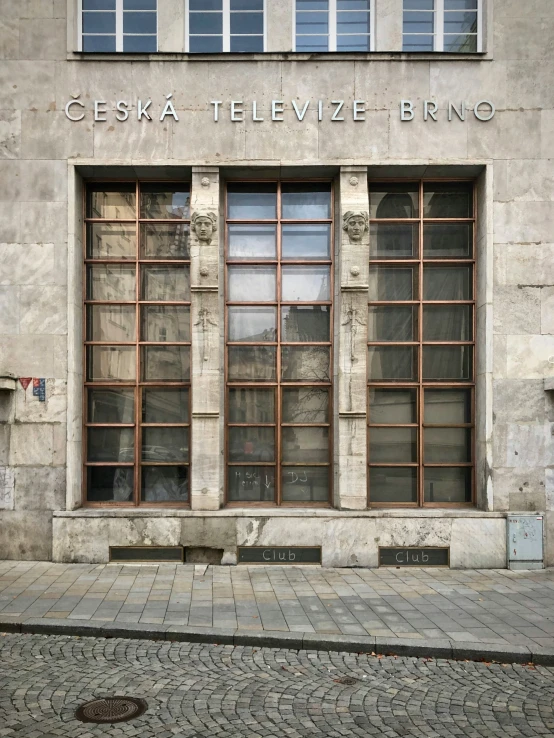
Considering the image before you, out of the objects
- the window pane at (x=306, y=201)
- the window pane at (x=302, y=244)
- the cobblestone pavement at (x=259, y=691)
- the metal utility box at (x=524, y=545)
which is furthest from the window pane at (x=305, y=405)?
the cobblestone pavement at (x=259, y=691)

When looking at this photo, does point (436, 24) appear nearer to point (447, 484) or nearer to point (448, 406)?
point (448, 406)

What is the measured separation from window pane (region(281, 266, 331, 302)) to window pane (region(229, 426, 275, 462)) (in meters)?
2.56

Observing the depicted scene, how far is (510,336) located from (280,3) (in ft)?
24.0

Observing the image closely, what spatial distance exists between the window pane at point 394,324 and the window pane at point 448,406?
1.14 m

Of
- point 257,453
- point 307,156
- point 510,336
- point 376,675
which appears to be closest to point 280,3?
point 307,156

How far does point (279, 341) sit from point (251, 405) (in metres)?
1.31

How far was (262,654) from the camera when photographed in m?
7.21

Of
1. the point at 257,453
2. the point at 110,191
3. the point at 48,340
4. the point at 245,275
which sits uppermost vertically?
the point at 110,191

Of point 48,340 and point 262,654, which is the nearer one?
point 262,654

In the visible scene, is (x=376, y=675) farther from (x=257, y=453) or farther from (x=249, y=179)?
(x=249, y=179)

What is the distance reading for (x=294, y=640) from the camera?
24.2ft

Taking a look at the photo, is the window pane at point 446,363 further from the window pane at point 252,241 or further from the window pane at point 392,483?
the window pane at point 252,241

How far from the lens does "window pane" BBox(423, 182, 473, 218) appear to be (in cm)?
1162

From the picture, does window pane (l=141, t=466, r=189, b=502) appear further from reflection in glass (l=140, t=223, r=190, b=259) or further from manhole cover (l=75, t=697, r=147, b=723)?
manhole cover (l=75, t=697, r=147, b=723)
